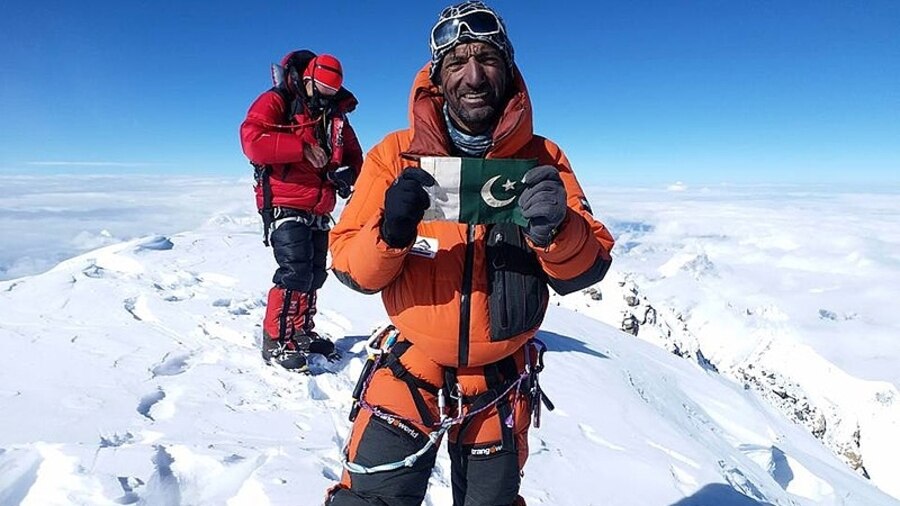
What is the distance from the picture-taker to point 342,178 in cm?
577

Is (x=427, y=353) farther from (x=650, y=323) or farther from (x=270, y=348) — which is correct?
(x=650, y=323)

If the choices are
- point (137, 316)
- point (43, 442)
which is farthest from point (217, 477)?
point (137, 316)

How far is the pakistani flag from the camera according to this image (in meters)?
2.25

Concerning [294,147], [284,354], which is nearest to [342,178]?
[294,147]

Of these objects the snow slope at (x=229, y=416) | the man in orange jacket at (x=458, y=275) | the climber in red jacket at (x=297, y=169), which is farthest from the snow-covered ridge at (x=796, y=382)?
the man in orange jacket at (x=458, y=275)

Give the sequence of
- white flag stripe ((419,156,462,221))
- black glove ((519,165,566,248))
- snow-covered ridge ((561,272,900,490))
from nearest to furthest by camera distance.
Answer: black glove ((519,165,566,248)), white flag stripe ((419,156,462,221)), snow-covered ridge ((561,272,900,490))

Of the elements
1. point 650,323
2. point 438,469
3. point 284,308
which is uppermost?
point 284,308

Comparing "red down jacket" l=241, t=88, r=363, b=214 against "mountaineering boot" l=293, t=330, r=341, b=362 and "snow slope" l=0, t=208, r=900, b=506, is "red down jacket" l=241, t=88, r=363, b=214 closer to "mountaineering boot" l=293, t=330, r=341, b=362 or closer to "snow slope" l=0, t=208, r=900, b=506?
"mountaineering boot" l=293, t=330, r=341, b=362

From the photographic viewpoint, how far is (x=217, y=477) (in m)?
3.92

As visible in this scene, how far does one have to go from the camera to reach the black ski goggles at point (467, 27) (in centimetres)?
250

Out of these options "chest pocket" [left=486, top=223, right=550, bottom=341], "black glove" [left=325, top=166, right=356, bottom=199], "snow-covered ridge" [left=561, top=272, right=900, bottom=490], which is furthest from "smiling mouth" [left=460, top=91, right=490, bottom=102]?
"snow-covered ridge" [left=561, top=272, right=900, bottom=490]

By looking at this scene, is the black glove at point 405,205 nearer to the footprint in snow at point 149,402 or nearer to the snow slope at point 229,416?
the snow slope at point 229,416

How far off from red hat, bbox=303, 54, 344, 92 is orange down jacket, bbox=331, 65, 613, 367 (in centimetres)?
303

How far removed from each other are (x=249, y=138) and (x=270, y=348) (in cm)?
264
